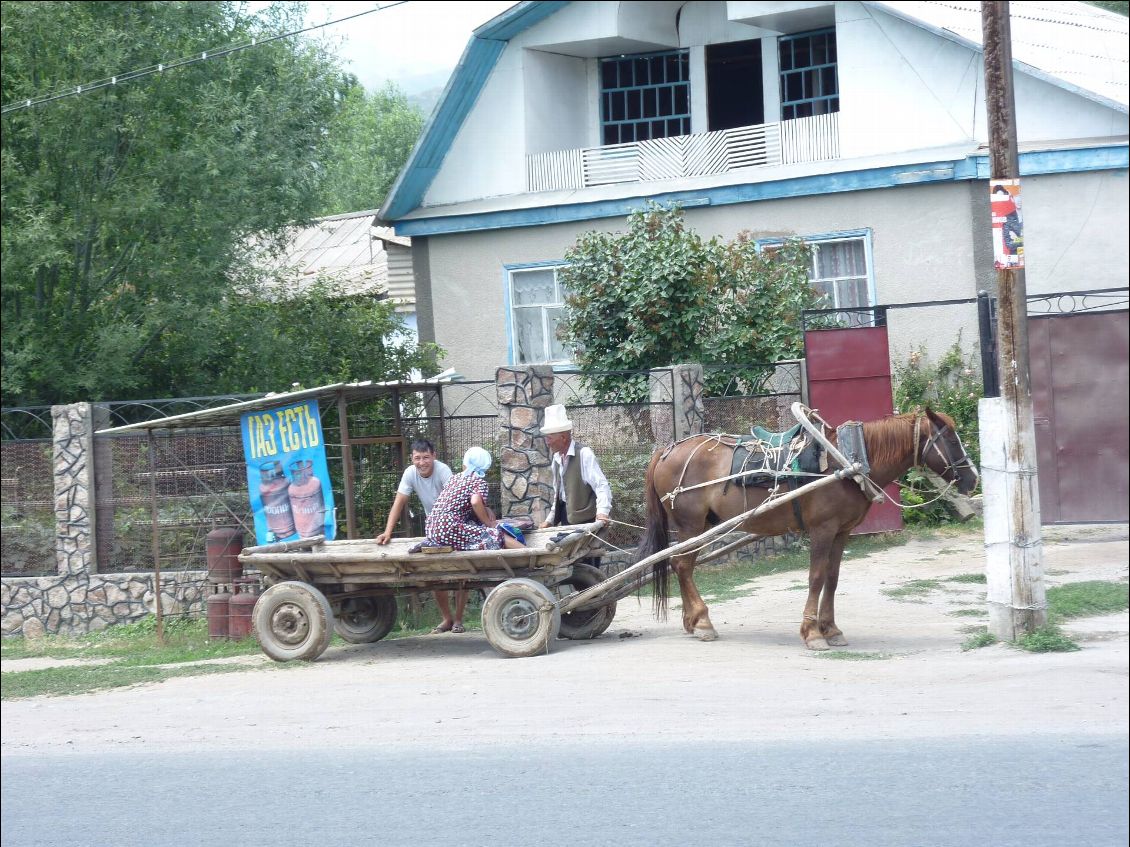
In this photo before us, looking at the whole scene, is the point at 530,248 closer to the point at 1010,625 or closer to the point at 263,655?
the point at 263,655

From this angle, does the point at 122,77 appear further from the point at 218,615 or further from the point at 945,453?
the point at 945,453

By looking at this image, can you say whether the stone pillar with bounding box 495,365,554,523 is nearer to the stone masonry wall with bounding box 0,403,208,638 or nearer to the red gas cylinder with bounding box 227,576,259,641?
the red gas cylinder with bounding box 227,576,259,641

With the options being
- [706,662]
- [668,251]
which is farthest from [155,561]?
[668,251]

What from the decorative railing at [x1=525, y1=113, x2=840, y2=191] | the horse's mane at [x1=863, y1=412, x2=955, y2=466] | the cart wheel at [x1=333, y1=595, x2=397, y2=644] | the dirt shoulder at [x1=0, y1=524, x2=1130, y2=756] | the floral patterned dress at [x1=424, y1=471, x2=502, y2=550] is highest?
the decorative railing at [x1=525, y1=113, x2=840, y2=191]

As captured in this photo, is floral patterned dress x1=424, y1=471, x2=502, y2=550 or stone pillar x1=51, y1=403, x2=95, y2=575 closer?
floral patterned dress x1=424, y1=471, x2=502, y2=550

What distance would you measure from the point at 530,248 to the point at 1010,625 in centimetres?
1275

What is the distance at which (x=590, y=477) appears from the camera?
1075 centimetres

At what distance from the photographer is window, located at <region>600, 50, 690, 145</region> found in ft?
67.9

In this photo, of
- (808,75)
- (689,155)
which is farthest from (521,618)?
(808,75)

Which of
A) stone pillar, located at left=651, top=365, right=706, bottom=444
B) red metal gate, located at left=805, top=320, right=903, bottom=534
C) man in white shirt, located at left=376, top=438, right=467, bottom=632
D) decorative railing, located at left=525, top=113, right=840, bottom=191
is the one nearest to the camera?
man in white shirt, located at left=376, top=438, right=467, bottom=632

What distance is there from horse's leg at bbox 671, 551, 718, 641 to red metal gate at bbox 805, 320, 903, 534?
498 cm

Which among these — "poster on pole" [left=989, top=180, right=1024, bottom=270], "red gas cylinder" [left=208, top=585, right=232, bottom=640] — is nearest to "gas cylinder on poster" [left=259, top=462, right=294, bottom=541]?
"red gas cylinder" [left=208, top=585, right=232, bottom=640]

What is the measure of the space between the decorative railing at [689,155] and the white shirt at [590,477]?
31.3ft

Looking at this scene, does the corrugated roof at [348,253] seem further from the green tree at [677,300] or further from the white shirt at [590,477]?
the white shirt at [590,477]
